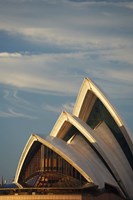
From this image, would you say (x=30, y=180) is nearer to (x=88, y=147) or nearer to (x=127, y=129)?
(x=88, y=147)

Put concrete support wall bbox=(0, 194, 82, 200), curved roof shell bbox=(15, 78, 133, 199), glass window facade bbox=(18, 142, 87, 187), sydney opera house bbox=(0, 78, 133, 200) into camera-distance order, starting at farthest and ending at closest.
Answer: curved roof shell bbox=(15, 78, 133, 199) < sydney opera house bbox=(0, 78, 133, 200) < glass window facade bbox=(18, 142, 87, 187) < concrete support wall bbox=(0, 194, 82, 200)

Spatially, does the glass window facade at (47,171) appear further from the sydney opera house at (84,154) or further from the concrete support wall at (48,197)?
the concrete support wall at (48,197)

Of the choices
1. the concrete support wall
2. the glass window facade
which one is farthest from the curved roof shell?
the concrete support wall

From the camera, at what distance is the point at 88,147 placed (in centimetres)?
6316

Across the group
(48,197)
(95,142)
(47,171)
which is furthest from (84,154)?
(48,197)

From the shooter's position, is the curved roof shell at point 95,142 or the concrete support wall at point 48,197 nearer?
the concrete support wall at point 48,197

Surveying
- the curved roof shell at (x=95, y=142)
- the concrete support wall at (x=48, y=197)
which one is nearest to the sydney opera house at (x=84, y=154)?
the curved roof shell at (x=95, y=142)

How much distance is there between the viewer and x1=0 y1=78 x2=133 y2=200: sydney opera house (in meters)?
60.1

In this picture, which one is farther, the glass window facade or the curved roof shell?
the curved roof shell

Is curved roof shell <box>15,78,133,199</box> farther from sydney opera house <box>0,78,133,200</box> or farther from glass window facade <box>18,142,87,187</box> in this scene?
glass window facade <box>18,142,87,187</box>

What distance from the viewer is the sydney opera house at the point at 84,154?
6006 centimetres

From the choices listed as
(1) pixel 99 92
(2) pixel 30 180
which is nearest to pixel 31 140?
(2) pixel 30 180

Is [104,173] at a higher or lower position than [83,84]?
lower

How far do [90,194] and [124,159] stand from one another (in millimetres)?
6558
